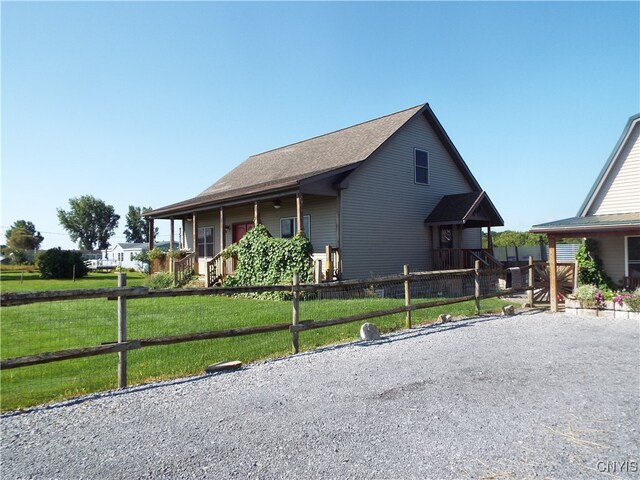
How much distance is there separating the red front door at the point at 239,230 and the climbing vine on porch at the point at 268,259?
3.34 m

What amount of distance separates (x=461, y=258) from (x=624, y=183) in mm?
6386

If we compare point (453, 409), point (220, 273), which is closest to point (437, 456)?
point (453, 409)

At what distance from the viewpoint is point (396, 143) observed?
18.8 metres

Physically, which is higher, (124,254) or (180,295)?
(124,254)

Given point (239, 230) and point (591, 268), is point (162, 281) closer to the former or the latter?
point (239, 230)

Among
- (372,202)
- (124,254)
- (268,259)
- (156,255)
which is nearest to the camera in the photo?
(268,259)

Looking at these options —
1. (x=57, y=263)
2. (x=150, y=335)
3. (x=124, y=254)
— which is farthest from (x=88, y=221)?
(x=150, y=335)

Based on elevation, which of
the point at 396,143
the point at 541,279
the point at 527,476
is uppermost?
the point at 396,143

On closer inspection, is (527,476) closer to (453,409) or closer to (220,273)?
(453,409)

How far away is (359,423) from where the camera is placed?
14.7 ft

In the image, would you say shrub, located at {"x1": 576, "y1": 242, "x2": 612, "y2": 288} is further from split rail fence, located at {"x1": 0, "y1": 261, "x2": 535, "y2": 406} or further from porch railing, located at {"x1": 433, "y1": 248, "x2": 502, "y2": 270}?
porch railing, located at {"x1": 433, "y1": 248, "x2": 502, "y2": 270}

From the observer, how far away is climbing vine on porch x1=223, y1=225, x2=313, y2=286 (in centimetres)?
1495

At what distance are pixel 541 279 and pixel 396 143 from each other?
7.96 meters

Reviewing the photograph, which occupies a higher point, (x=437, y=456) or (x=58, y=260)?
(x=58, y=260)
